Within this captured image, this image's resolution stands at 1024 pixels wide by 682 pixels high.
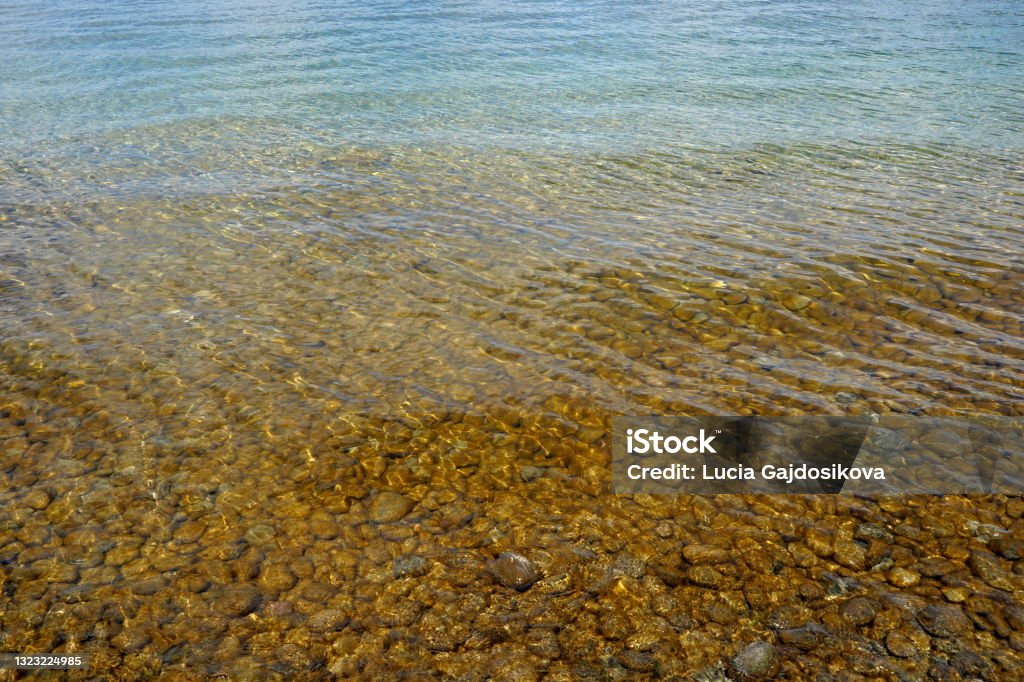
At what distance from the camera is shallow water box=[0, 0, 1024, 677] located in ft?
14.8

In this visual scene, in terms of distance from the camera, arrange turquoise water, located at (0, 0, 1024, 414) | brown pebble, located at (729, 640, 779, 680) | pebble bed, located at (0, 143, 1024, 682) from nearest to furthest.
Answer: brown pebble, located at (729, 640, 779, 680)
pebble bed, located at (0, 143, 1024, 682)
turquoise water, located at (0, 0, 1024, 414)

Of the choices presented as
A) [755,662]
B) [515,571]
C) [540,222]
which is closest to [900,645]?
[755,662]

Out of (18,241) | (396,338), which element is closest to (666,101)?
(396,338)

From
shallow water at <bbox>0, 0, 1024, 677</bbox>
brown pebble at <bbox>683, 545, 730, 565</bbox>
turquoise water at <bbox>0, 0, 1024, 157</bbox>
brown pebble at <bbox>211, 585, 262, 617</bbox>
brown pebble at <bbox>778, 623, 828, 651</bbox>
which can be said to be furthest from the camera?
turquoise water at <bbox>0, 0, 1024, 157</bbox>

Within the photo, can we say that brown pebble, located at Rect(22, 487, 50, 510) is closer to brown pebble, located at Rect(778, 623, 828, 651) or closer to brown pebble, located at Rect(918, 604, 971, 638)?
brown pebble, located at Rect(778, 623, 828, 651)

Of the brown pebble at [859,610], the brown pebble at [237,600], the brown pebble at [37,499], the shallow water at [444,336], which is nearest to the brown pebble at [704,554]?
the shallow water at [444,336]

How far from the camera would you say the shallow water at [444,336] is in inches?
178

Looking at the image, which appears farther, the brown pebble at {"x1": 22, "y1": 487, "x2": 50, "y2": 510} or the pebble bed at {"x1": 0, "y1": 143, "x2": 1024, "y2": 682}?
the brown pebble at {"x1": 22, "y1": 487, "x2": 50, "y2": 510}

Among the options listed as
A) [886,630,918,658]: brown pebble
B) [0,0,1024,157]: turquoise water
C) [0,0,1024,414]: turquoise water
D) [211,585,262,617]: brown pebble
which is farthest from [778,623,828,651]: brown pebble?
[0,0,1024,157]: turquoise water

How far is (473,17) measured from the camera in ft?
95.5

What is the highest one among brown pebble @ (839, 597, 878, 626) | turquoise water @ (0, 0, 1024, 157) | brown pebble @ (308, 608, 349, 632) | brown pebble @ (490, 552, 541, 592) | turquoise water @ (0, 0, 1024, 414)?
turquoise water @ (0, 0, 1024, 157)

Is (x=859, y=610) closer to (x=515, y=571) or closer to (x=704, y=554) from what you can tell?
(x=704, y=554)

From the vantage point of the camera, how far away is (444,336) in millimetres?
7312

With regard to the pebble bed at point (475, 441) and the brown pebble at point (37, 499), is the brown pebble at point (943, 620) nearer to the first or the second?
the pebble bed at point (475, 441)
